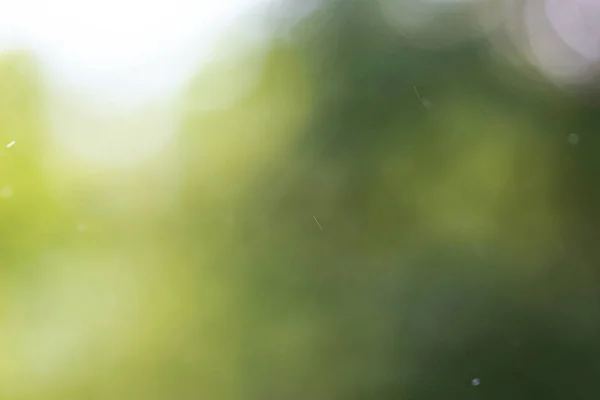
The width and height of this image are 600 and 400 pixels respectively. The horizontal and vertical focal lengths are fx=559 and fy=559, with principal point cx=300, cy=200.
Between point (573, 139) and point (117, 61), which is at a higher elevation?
point (117, 61)

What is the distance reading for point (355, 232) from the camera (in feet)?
2.48

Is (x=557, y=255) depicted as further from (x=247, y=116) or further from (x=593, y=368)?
(x=247, y=116)

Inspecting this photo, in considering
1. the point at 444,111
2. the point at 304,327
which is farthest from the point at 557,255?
the point at 304,327

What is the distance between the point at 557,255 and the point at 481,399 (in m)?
0.21

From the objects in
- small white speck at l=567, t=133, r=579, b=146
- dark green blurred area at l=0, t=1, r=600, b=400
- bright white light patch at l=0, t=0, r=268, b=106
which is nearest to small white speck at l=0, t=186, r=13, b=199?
dark green blurred area at l=0, t=1, r=600, b=400

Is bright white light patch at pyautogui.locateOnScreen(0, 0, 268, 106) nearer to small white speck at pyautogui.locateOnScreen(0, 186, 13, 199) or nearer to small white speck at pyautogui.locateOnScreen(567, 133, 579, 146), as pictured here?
small white speck at pyautogui.locateOnScreen(0, 186, 13, 199)

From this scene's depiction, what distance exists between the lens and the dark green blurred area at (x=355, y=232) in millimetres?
732

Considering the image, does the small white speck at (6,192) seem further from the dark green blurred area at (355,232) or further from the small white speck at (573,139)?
the small white speck at (573,139)

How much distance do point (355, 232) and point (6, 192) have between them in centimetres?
46

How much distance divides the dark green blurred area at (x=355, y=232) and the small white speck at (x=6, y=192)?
0.02 metres

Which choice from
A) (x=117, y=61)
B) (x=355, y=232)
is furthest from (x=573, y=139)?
(x=117, y=61)

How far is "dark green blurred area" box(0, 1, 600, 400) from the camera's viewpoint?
73cm

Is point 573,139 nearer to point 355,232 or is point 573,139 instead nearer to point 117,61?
point 355,232

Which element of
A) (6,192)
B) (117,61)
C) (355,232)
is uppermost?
(117,61)
